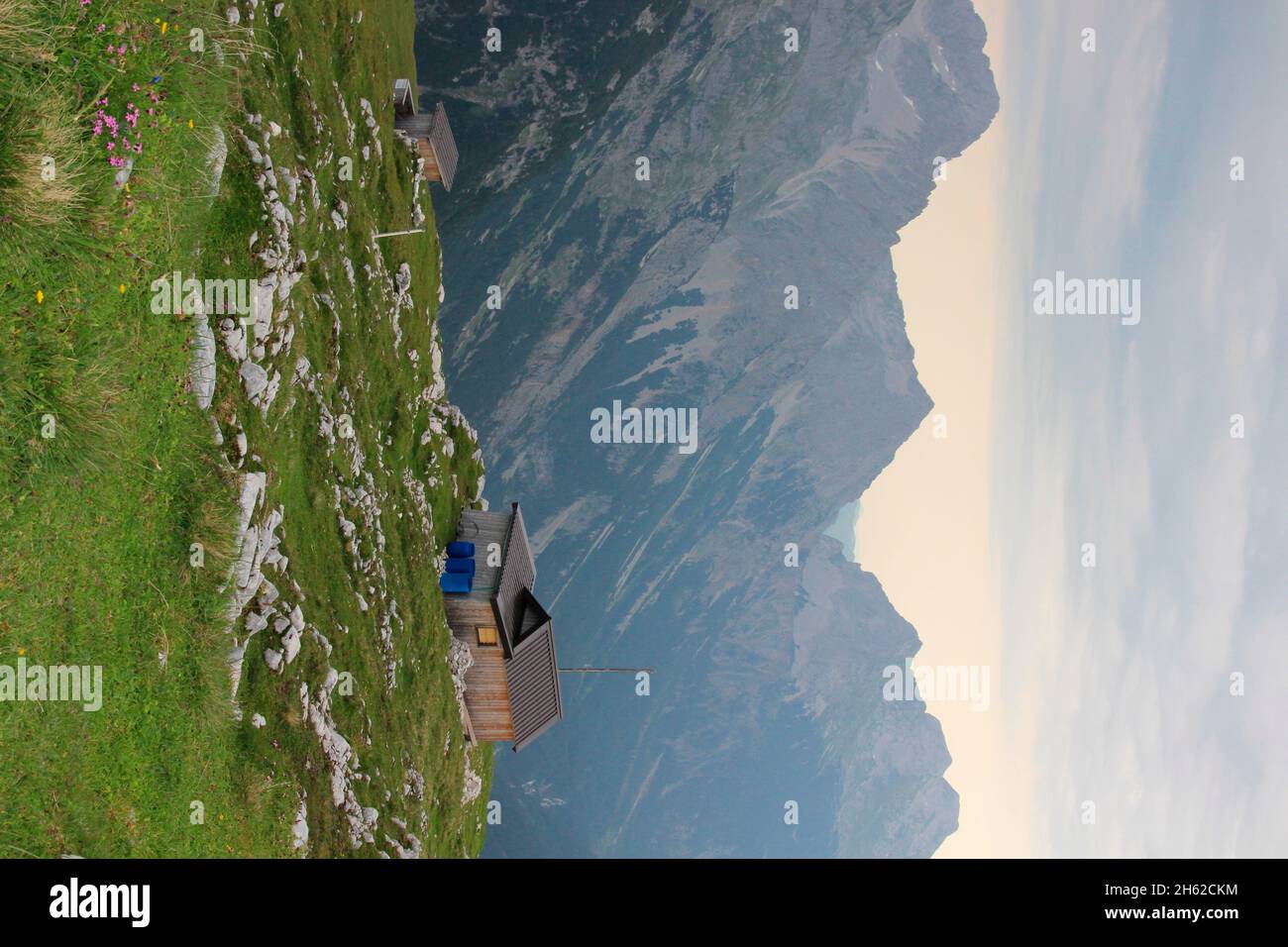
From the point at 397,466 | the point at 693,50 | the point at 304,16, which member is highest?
the point at 693,50

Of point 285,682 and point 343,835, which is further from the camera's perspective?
point 343,835

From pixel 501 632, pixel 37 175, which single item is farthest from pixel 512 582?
pixel 37 175

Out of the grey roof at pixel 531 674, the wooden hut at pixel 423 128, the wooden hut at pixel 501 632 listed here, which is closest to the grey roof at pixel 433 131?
the wooden hut at pixel 423 128

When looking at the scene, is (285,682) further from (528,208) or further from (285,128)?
(528,208)

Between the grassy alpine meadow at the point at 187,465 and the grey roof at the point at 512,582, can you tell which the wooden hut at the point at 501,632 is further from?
the grassy alpine meadow at the point at 187,465

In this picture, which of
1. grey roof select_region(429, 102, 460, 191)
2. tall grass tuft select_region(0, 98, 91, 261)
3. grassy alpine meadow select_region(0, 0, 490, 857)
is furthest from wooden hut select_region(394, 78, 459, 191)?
tall grass tuft select_region(0, 98, 91, 261)

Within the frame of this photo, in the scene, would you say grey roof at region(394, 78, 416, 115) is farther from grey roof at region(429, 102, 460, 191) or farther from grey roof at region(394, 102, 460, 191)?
grey roof at region(429, 102, 460, 191)
